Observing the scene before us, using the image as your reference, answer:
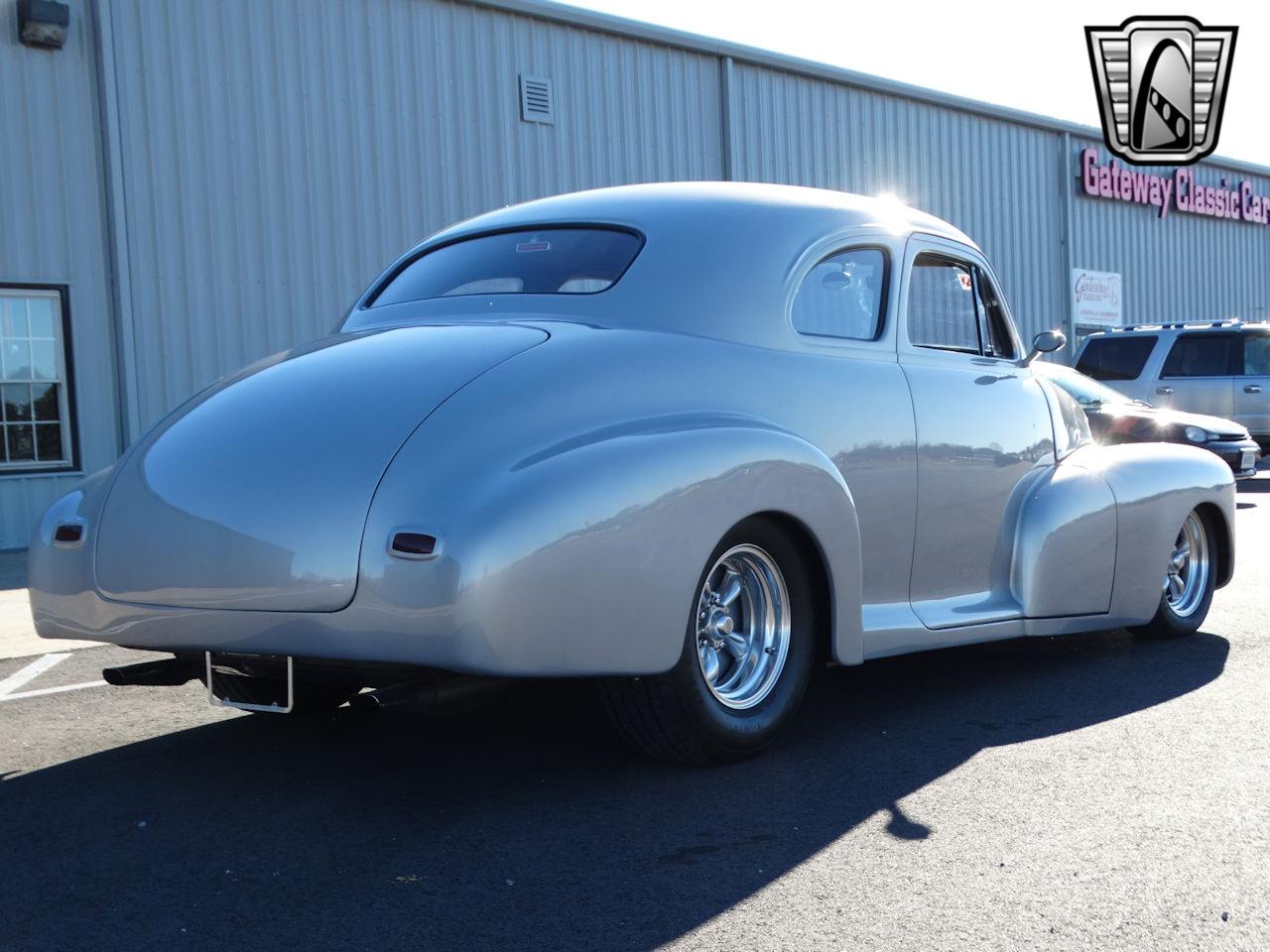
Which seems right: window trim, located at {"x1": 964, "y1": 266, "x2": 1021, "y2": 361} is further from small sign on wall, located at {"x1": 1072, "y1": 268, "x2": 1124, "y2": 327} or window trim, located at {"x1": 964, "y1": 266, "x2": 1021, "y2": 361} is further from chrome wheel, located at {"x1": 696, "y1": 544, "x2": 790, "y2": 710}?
small sign on wall, located at {"x1": 1072, "y1": 268, "x2": 1124, "y2": 327}

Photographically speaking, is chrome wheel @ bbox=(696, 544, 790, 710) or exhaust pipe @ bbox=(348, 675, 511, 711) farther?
chrome wheel @ bbox=(696, 544, 790, 710)

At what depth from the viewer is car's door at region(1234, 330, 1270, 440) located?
54.2 feet

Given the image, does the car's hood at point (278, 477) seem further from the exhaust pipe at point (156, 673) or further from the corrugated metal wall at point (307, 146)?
the corrugated metal wall at point (307, 146)

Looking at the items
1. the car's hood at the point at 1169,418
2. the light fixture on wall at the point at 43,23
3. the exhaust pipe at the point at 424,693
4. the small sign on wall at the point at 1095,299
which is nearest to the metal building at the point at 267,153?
the light fixture on wall at the point at 43,23

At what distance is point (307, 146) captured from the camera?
13.6m

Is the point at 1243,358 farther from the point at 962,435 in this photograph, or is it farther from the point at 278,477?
the point at 278,477

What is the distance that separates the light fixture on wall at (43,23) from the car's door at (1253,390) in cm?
1326

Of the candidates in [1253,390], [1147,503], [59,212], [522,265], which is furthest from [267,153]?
[1253,390]

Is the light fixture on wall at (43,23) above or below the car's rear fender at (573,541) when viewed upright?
above

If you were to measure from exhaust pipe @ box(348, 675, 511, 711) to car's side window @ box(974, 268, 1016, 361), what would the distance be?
2934 mm

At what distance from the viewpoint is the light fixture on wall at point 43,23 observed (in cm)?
1167

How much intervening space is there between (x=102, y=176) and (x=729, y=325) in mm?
9792

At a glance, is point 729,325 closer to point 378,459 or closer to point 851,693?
point 378,459

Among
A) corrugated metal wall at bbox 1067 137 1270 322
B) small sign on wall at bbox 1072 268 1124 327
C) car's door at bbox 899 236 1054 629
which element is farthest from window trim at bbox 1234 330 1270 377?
car's door at bbox 899 236 1054 629
